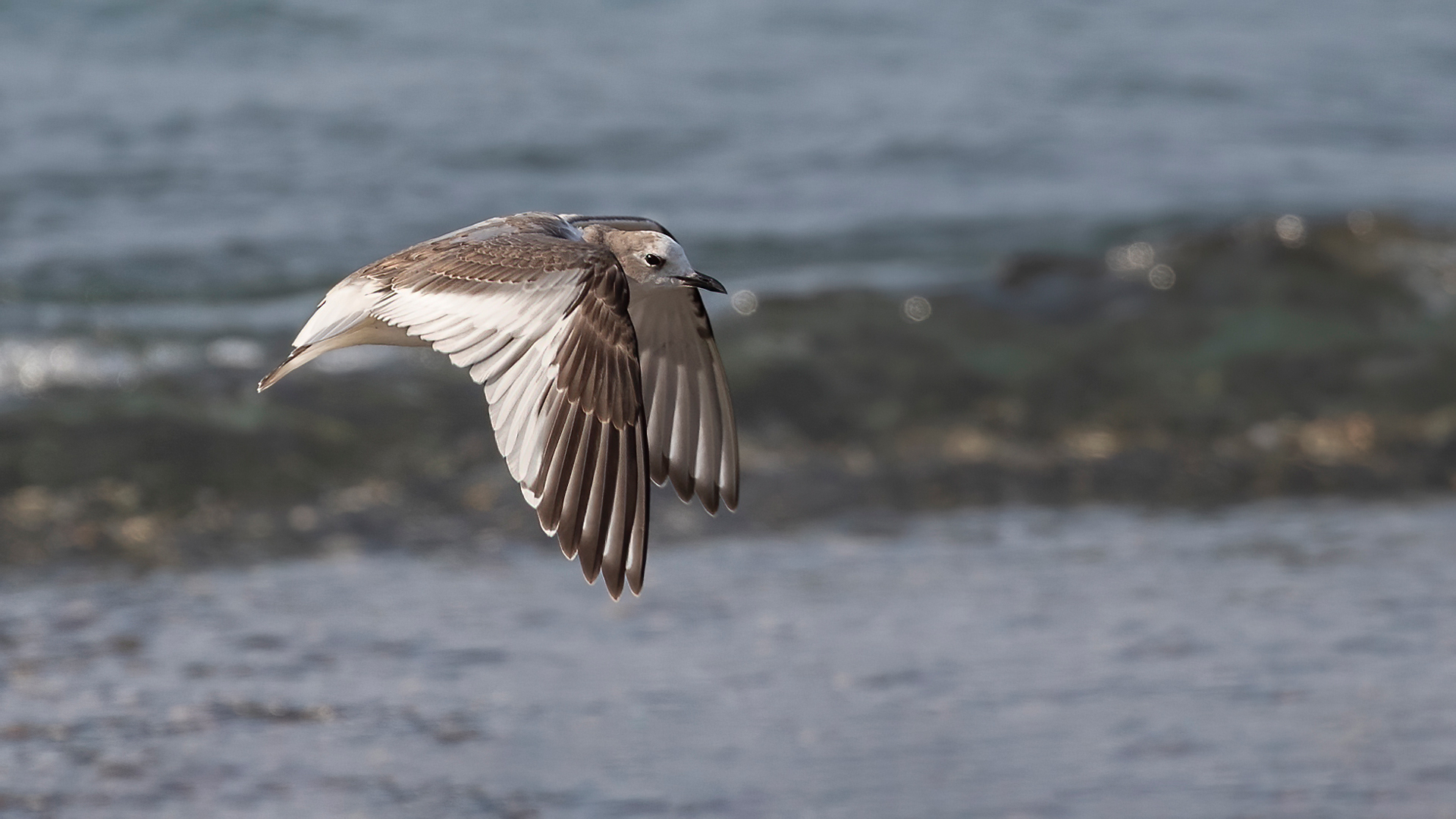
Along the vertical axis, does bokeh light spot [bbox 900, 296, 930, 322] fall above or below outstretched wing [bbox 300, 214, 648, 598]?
above

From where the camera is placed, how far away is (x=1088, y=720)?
4391 millimetres

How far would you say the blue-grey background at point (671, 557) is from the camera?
415 cm

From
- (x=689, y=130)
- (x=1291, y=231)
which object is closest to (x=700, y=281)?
(x=1291, y=231)

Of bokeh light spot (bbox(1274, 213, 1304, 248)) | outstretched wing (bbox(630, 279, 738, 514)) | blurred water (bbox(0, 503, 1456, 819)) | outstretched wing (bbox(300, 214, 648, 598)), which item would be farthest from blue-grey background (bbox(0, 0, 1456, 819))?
outstretched wing (bbox(300, 214, 648, 598))

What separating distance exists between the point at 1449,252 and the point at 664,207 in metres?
3.92

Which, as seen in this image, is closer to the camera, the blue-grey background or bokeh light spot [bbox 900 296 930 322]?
the blue-grey background

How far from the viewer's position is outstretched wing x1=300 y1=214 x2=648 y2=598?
3211 mm

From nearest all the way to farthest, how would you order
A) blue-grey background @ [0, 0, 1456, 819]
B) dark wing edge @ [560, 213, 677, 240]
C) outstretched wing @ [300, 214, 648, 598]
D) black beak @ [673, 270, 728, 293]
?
outstretched wing @ [300, 214, 648, 598], black beak @ [673, 270, 728, 293], dark wing edge @ [560, 213, 677, 240], blue-grey background @ [0, 0, 1456, 819]

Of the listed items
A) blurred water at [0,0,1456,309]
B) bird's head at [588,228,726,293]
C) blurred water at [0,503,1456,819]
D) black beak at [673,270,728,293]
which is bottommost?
blurred water at [0,503,1456,819]

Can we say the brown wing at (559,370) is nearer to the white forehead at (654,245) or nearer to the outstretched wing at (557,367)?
the outstretched wing at (557,367)

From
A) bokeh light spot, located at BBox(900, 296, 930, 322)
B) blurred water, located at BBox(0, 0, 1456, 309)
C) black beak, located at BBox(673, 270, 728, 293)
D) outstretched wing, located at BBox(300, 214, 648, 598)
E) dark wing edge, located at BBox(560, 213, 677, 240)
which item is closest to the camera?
outstretched wing, located at BBox(300, 214, 648, 598)

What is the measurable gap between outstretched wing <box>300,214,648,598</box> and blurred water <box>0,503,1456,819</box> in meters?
1.00

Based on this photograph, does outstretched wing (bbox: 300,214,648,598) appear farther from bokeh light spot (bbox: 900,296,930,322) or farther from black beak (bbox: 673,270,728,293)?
bokeh light spot (bbox: 900,296,930,322)

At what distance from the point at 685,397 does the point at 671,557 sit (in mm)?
1609
